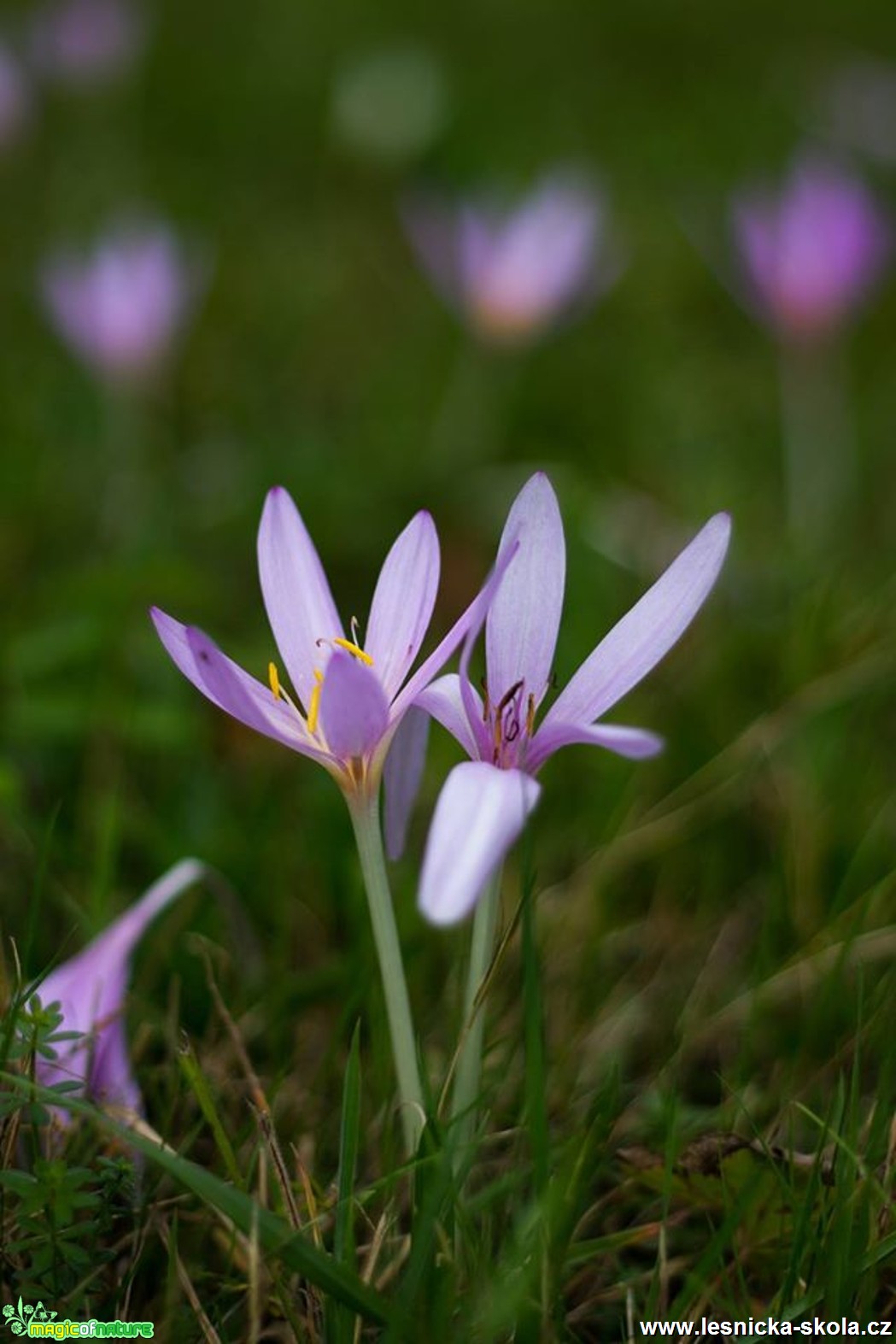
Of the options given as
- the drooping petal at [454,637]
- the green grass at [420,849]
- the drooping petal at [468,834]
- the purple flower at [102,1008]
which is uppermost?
the drooping petal at [454,637]

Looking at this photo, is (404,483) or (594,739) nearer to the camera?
(594,739)

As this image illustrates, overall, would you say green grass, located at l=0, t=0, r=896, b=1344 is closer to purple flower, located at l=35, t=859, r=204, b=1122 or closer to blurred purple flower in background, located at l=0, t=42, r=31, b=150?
purple flower, located at l=35, t=859, r=204, b=1122

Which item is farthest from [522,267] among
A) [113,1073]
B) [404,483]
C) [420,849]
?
[113,1073]

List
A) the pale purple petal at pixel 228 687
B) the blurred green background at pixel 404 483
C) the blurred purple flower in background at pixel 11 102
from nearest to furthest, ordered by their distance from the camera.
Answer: the pale purple petal at pixel 228 687
the blurred green background at pixel 404 483
the blurred purple flower in background at pixel 11 102

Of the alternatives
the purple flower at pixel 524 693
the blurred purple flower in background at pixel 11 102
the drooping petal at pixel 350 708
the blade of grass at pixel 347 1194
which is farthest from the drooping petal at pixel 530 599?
the blurred purple flower in background at pixel 11 102

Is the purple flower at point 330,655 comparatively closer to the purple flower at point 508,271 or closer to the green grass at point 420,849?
the green grass at point 420,849

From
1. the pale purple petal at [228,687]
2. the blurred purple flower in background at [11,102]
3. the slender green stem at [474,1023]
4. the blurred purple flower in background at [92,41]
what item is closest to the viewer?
the pale purple petal at [228,687]

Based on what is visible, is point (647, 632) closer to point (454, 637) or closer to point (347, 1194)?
point (454, 637)
